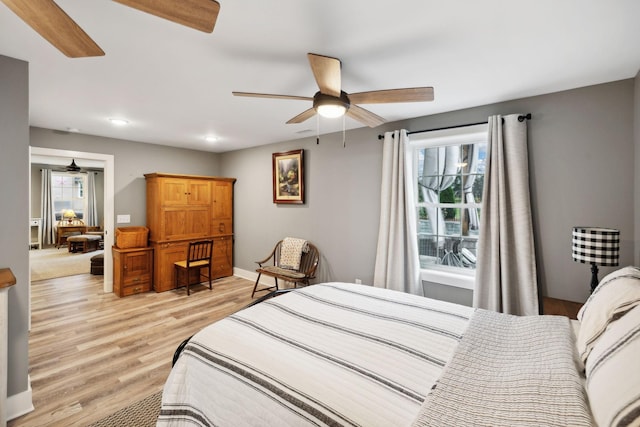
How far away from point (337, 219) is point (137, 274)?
3.29 m

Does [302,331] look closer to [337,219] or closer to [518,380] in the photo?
[518,380]

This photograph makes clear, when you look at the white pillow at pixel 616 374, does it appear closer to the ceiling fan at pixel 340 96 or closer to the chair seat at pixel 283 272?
the ceiling fan at pixel 340 96

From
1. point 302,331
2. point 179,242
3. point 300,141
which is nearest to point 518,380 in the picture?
point 302,331

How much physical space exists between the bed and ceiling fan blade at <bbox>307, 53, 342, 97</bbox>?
1.51 metres

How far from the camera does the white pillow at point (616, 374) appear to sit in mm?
810

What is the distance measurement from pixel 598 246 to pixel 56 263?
9.19 meters

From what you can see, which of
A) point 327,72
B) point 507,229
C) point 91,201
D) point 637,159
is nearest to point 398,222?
point 507,229

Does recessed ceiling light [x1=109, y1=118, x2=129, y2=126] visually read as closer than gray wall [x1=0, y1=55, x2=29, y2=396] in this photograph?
No

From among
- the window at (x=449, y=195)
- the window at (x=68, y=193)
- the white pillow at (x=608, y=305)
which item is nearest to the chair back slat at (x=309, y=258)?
the window at (x=449, y=195)

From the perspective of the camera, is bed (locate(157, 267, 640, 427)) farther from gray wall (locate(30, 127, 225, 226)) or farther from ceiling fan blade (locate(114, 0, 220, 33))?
gray wall (locate(30, 127, 225, 226))

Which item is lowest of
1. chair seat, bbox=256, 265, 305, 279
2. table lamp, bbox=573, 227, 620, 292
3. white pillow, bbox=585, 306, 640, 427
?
chair seat, bbox=256, 265, 305, 279

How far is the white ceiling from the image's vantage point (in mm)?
1552

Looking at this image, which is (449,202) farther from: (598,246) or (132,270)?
(132,270)

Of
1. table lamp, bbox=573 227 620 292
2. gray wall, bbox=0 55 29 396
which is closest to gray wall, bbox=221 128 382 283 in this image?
table lamp, bbox=573 227 620 292
